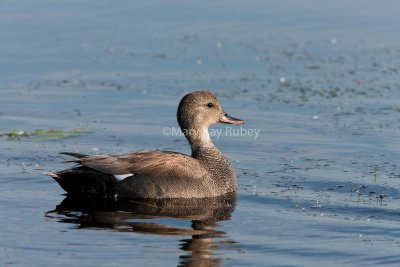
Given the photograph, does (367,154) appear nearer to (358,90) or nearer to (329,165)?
(329,165)

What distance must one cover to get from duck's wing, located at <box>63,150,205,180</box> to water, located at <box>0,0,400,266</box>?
447 millimetres

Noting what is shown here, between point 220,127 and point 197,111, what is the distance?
2.50 metres

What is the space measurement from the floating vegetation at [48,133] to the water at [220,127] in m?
0.11

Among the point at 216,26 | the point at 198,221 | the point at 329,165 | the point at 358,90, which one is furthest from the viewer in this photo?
the point at 216,26

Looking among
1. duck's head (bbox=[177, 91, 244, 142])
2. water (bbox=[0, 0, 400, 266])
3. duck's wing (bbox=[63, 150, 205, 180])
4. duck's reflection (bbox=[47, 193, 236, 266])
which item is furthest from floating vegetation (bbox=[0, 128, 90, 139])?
duck's reflection (bbox=[47, 193, 236, 266])

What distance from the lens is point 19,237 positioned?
29.9 ft

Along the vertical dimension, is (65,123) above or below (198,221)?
above

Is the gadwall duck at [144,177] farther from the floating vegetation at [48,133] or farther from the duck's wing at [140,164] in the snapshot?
the floating vegetation at [48,133]

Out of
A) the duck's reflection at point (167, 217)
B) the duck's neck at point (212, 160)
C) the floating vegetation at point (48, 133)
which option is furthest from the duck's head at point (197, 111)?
the floating vegetation at point (48, 133)

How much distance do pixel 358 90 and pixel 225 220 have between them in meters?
6.06

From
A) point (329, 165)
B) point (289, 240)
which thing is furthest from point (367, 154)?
point (289, 240)

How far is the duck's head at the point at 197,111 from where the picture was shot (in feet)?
38.9

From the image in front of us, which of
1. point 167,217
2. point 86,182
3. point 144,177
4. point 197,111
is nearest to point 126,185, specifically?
point 144,177

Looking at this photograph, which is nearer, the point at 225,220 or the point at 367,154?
the point at 225,220
